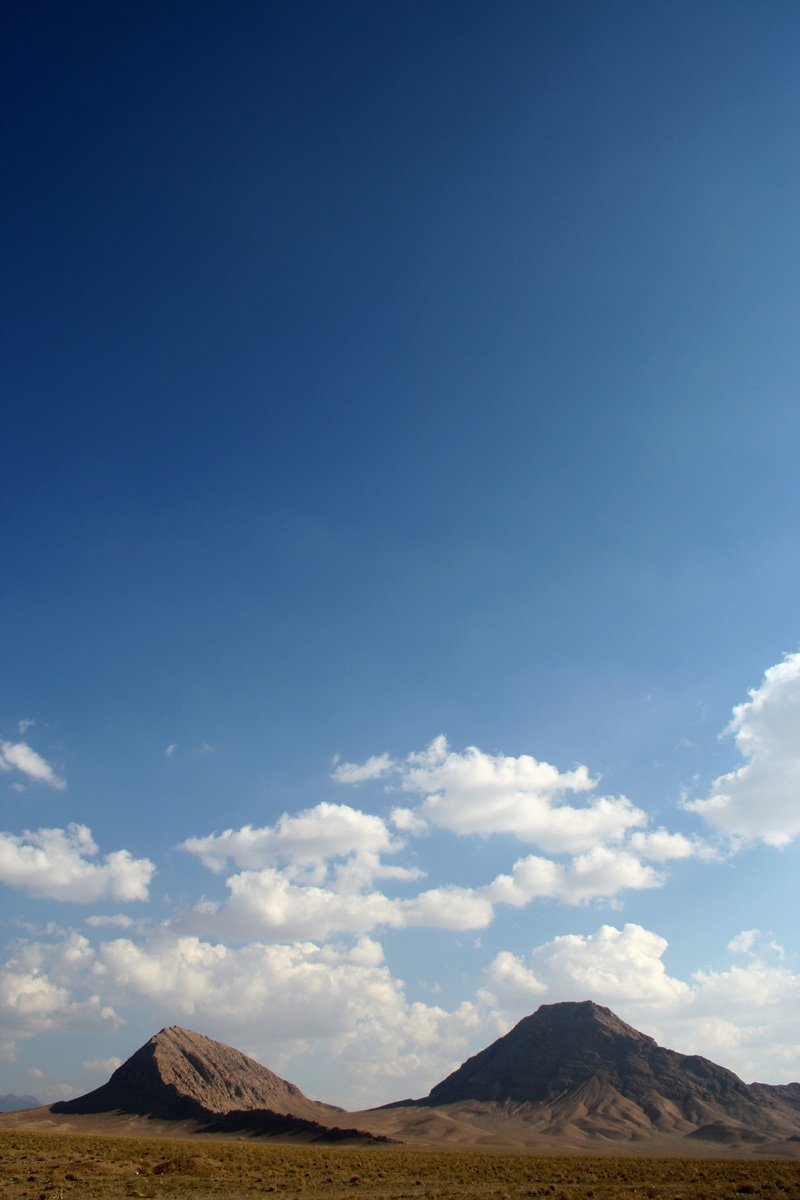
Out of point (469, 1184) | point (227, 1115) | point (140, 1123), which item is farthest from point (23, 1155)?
point (140, 1123)

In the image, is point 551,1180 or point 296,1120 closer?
point 551,1180

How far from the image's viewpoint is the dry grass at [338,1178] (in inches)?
1674

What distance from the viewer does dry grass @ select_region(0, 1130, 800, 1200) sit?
42.5 m

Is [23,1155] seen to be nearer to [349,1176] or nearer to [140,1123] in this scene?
[349,1176]

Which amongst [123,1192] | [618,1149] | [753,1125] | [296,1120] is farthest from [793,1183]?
[753,1125]

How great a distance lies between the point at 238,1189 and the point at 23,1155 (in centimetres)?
2622

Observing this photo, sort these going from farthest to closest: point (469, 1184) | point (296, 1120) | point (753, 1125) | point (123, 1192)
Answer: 1. point (753, 1125)
2. point (296, 1120)
3. point (469, 1184)
4. point (123, 1192)

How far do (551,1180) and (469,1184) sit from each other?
264 inches

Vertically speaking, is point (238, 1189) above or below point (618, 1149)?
above

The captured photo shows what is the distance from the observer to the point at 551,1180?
168 ft

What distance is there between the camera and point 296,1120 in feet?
506

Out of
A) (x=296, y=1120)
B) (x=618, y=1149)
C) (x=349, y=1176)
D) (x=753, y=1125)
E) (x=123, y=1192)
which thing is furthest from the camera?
(x=753, y=1125)

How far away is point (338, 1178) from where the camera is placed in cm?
5172

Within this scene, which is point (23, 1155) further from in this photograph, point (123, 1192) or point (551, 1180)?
point (551, 1180)
